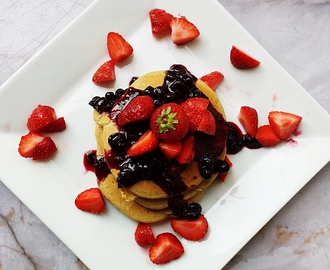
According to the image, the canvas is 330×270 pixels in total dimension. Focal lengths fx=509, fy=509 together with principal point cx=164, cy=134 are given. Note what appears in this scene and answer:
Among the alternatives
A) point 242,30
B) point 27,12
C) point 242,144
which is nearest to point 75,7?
point 27,12

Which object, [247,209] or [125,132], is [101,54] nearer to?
[125,132]

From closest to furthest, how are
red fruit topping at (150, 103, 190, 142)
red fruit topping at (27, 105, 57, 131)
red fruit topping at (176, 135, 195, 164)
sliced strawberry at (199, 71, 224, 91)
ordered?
red fruit topping at (150, 103, 190, 142)
red fruit topping at (176, 135, 195, 164)
red fruit topping at (27, 105, 57, 131)
sliced strawberry at (199, 71, 224, 91)

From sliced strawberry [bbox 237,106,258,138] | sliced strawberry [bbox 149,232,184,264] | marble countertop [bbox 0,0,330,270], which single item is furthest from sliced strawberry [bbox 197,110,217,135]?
marble countertop [bbox 0,0,330,270]

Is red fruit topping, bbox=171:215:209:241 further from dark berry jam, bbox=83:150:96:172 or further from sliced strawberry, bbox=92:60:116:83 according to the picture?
sliced strawberry, bbox=92:60:116:83

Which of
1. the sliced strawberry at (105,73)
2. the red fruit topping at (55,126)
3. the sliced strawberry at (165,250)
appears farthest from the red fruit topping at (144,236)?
the sliced strawberry at (105,73)

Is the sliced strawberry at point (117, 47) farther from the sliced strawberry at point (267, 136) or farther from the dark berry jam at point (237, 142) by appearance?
the sliced strawberry at point (267, 136)
